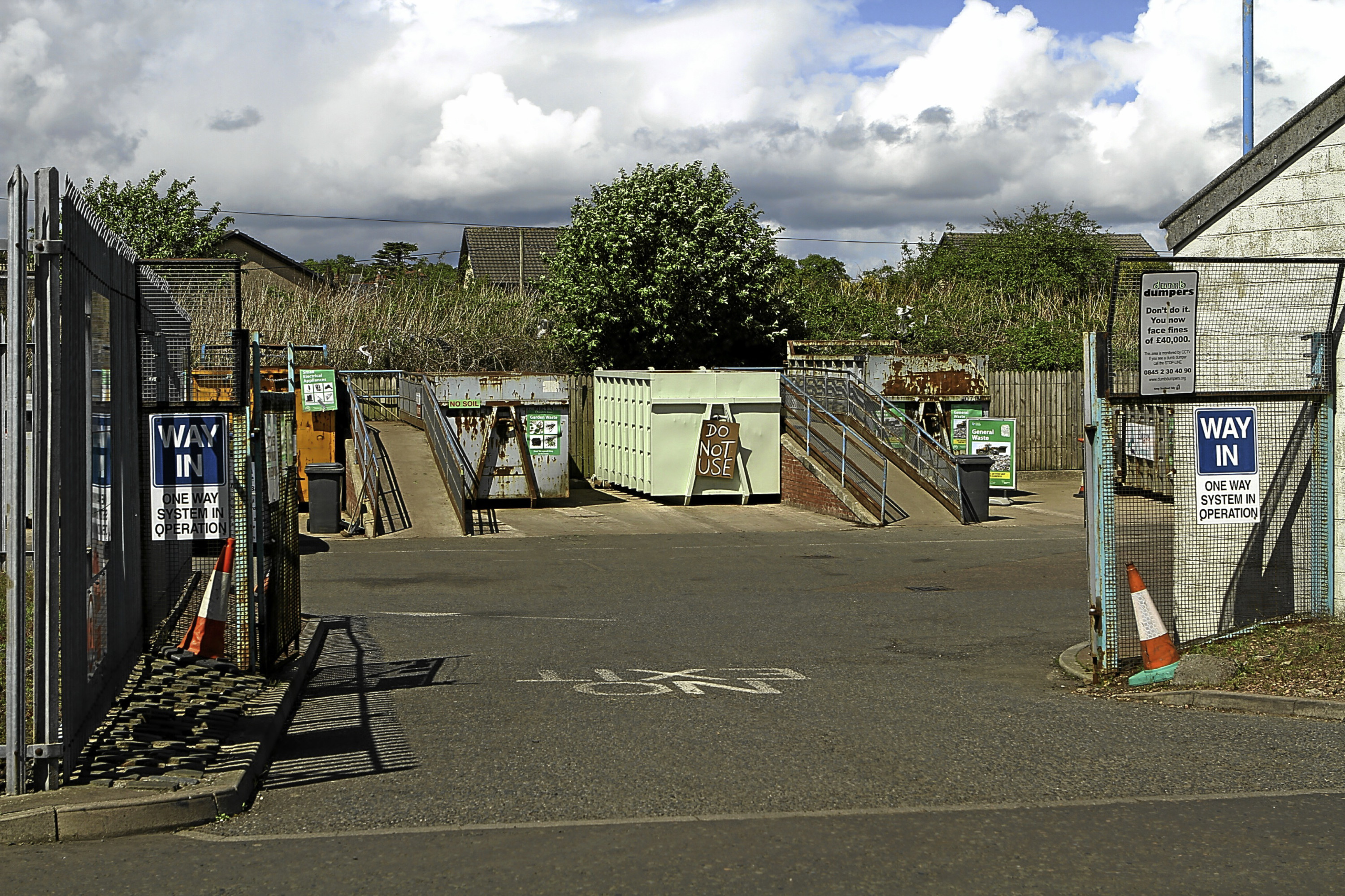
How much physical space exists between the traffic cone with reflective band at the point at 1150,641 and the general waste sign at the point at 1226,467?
0.69 metres

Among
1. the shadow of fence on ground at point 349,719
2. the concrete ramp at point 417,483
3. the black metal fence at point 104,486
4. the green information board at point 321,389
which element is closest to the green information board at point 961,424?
the concrete ramp at point 417,483

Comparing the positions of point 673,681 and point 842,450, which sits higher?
point 842,450

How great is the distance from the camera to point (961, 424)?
1013 inches

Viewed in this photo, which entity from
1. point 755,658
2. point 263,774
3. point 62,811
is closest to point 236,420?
point 263,774

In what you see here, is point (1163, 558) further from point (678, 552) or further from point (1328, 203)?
point (678, 552)

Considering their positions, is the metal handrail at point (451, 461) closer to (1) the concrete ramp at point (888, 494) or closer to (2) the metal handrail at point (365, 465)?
(2) the metal handrail at point (365, 465)

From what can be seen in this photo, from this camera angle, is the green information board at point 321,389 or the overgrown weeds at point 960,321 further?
the overgrown weeds at point 960,321

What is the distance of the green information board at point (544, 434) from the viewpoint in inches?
883

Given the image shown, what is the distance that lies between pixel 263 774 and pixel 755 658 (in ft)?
14.5

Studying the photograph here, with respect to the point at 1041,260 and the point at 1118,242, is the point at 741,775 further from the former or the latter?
the point at 1118,242

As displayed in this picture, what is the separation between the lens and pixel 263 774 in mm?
6324

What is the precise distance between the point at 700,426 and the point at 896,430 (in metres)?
3.85

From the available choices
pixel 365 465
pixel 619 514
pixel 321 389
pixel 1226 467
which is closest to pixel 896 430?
pixel 619 514

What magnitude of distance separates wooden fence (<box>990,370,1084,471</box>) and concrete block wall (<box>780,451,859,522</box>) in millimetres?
7956
